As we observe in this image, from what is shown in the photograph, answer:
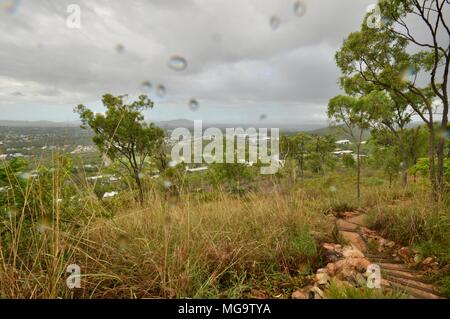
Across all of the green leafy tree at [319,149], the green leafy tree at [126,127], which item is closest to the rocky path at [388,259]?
the green leafy tree at [126,127]

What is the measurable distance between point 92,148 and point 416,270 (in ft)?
13.5

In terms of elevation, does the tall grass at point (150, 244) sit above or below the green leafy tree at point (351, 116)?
below

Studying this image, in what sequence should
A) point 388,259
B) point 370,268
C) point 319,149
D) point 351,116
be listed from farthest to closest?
point 319,149 → point 351,116 → point 388,259 → point 370,268

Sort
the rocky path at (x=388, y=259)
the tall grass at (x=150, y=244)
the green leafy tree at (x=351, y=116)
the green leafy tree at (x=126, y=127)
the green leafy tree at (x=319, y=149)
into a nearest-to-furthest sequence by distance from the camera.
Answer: the tall grass at (x=150, y=244), the rocky path at (x=388, y=259), the green leafy tree at (x=351, y=116), the green leafy tree at (x=126, y=127), the green leafy tree at (x=319, y=149)

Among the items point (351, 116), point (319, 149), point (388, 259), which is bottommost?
point (388, 259)

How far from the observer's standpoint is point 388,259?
3039 millimetres

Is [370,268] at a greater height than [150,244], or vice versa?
[150,244]

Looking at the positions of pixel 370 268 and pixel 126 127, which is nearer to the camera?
pixel 370 268

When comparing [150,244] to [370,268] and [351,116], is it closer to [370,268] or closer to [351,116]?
[370,268]

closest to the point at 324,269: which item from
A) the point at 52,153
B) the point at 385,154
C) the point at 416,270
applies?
the point at 416,270

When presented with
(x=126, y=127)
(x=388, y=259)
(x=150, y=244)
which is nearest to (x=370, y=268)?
(x=388, y=259)

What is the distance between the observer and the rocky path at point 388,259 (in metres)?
2.09

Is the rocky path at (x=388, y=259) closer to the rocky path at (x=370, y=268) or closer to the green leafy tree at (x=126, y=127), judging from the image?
the rocky path at (x=370, y=268)

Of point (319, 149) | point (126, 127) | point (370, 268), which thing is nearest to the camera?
point (370, 268)
